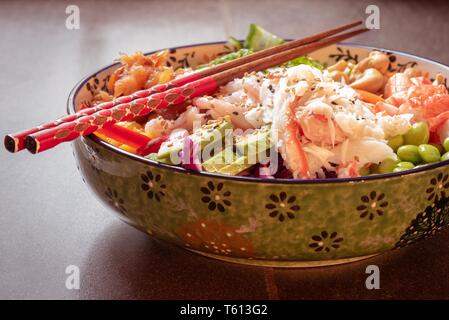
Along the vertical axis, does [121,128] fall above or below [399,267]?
above

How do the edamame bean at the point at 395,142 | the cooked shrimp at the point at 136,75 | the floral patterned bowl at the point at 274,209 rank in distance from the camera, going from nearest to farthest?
the floral patterned bowl at the point at 274,209
the edamame bean at the point at 395,142
the cooked shrimp at the point at 136,75

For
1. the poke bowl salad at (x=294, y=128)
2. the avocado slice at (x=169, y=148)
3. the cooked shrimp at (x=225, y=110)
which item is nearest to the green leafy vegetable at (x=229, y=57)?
the poke bowl salad at (x=294, y=128)

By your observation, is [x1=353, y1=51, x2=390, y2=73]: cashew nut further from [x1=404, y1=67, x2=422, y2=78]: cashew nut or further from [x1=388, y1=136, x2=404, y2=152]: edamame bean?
[x1=388, y1=136, x2=404, y2=152]: edamame bean

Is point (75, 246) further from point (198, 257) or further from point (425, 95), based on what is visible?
point (425, 95)

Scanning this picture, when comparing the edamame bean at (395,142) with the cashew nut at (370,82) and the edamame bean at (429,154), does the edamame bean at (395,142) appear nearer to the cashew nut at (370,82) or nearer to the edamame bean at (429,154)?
the edamame bean at (429,154)

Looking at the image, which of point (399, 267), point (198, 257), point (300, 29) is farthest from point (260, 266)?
point (300, 29)

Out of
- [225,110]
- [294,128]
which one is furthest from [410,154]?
[225,110]

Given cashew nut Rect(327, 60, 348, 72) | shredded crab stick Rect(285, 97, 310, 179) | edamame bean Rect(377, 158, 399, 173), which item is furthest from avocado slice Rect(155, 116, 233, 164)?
cashew nut Rect(327, 60, 348, 72)
